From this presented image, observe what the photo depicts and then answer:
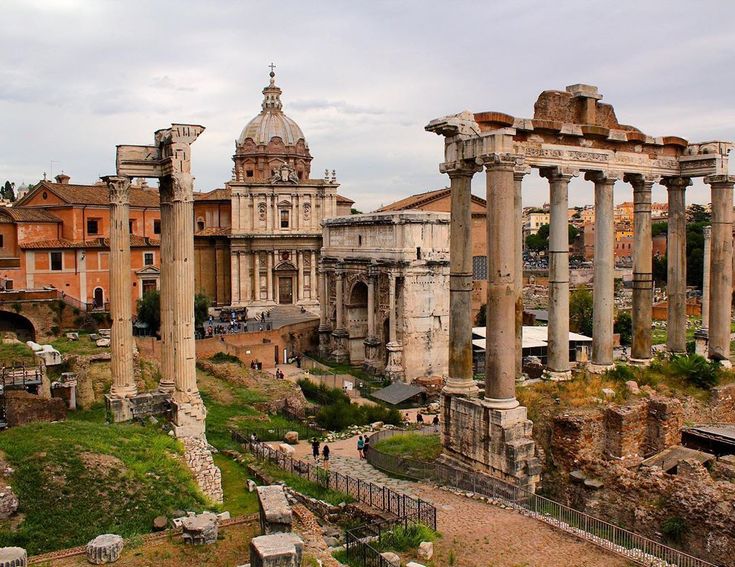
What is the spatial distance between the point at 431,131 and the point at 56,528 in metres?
11.0

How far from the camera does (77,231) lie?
40.0 metres

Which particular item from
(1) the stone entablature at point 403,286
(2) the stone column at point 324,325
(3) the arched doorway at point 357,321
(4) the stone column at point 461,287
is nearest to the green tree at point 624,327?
(1) the stone entablature at point 403,286

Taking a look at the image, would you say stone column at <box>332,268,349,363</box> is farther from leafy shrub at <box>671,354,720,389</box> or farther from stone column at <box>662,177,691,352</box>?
leafy shrub at <box>671,354,720,389</box>

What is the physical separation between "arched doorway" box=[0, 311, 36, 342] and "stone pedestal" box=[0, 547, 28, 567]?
87.0 ft

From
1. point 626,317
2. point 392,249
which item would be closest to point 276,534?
point 392,249

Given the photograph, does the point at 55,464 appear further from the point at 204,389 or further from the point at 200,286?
the point at 200,286

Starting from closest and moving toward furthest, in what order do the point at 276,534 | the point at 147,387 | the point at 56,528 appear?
1. the point at 276,534
2. the point at 56,528
3. the point at 147,387

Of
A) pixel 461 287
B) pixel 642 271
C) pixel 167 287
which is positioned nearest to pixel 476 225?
pixel 642 271

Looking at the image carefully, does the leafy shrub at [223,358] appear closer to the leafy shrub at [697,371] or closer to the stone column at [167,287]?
the stone column at [167,287]

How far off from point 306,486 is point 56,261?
27.3m

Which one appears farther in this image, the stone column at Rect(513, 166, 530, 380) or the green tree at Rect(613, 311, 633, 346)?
the green tree at Rect(613, 311, 633, 346)

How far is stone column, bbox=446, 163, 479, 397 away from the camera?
54.9 ft

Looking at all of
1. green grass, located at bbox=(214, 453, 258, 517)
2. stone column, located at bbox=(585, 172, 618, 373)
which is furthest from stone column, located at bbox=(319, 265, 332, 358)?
stone column, located at bbox=(585, 172, 618, 373)

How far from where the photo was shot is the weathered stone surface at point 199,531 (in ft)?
36.3
